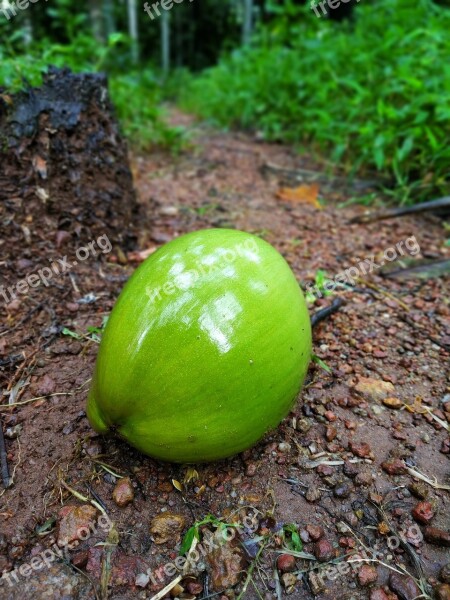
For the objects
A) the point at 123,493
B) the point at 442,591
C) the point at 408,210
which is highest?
the point at 408,210

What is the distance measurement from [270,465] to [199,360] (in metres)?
0.54

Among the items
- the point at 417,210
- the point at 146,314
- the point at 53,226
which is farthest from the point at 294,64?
the point at 146,314

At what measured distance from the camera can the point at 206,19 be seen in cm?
2138

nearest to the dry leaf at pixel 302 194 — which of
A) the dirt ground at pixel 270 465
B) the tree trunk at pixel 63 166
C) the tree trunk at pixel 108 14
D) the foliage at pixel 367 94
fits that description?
the foliage at pixel 367 94

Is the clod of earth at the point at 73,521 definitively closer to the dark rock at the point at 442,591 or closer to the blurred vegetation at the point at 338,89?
the dark rock at the point at 442,591

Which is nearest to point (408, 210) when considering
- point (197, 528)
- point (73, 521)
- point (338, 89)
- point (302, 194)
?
point (302, 194)

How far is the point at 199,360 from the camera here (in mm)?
1313

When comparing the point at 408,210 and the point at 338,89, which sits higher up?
the point at 338,89

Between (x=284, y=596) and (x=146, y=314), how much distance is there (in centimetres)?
89

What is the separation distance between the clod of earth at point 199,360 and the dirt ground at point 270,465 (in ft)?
0.63

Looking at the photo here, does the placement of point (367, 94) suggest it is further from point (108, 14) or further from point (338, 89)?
point (108, 14)

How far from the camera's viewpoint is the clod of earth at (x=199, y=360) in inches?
52.1

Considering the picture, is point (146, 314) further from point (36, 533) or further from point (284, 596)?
point (284, 596)

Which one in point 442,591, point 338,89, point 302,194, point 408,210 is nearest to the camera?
point 442,591
